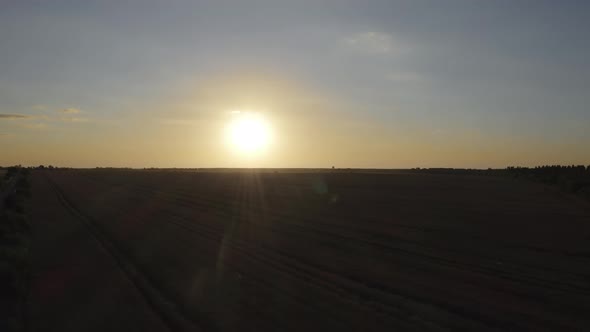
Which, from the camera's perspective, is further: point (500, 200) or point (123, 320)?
point (500, 200)

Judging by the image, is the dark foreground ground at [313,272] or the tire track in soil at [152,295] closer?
the tire track in soil at [152,295]

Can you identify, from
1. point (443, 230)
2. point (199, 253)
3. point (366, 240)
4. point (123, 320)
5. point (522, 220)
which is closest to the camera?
point (123, 320)

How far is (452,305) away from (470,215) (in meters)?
15.6

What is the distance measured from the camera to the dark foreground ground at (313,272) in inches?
379

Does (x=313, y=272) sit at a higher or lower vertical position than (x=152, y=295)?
higher

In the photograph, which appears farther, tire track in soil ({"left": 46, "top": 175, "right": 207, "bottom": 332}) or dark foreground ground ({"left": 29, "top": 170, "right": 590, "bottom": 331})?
dark foreground ground ({"left": 29, "top": 170, "right": 590, "bottom": 331})

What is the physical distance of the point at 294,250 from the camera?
16.6 metres

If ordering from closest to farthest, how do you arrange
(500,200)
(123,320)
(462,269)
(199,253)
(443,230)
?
(123,320) < (462,269) < (199,253) < (443,230) < (500,200)

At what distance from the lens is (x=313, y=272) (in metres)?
13.4

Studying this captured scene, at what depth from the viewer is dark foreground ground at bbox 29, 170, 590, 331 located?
31.6ft

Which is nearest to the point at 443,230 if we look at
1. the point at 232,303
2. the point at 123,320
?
the point at 232,303

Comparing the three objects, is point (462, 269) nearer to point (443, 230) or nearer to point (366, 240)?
point (366, 240)

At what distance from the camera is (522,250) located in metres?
16.1

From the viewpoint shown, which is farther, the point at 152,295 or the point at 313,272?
the point at 313,272
